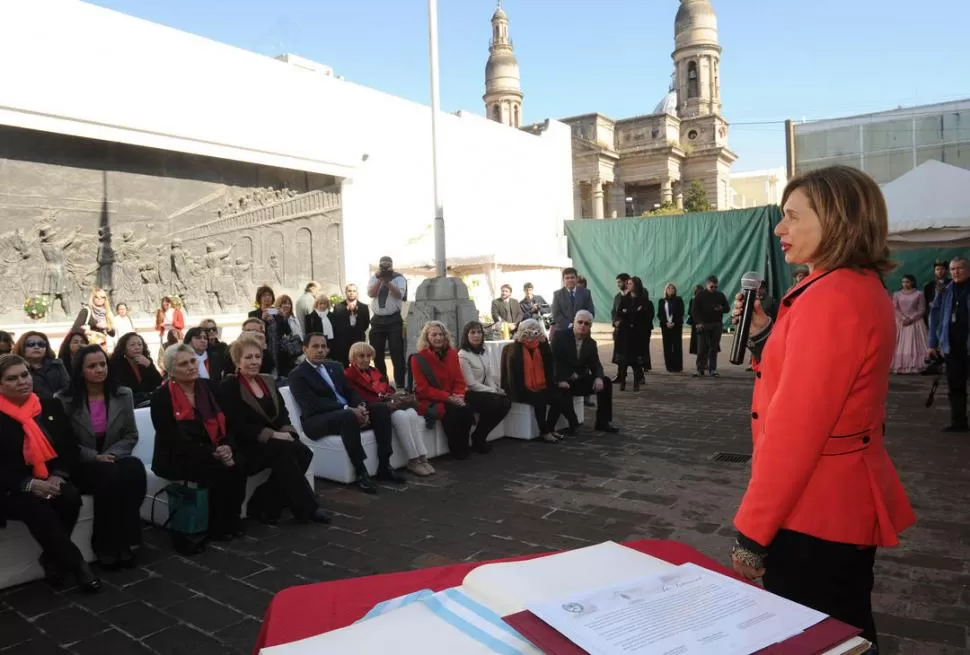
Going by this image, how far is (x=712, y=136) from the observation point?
47031 mm

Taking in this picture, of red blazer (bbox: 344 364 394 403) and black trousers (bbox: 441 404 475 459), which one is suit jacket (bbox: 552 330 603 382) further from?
red blazer (bbox: 344 364 394 403)

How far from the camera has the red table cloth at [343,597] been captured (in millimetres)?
1304

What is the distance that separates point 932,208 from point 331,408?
9279 mm

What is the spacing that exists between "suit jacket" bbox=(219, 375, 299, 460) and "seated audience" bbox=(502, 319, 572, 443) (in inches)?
123

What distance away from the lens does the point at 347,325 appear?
1109 cm

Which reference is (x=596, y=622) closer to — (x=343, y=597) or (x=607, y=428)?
(x=343, y=597)

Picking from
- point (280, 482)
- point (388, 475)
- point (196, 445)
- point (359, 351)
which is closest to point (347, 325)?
point (359, 351)

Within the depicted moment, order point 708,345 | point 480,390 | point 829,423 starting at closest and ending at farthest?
point 829,423, point 480,390, point 708,345

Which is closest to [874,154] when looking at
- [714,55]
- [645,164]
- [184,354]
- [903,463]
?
[903,463]

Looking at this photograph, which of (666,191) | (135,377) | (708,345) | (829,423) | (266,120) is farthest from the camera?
(666,191)

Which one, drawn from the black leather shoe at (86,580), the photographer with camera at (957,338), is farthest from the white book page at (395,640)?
the photographer with camera at (957,338)

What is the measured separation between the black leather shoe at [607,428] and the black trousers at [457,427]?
1.91 meters

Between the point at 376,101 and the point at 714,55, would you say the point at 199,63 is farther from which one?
the point at 714,55

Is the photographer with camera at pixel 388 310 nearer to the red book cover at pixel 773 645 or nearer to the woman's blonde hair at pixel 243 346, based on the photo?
the woman's blonde hair at pixel 243 346
